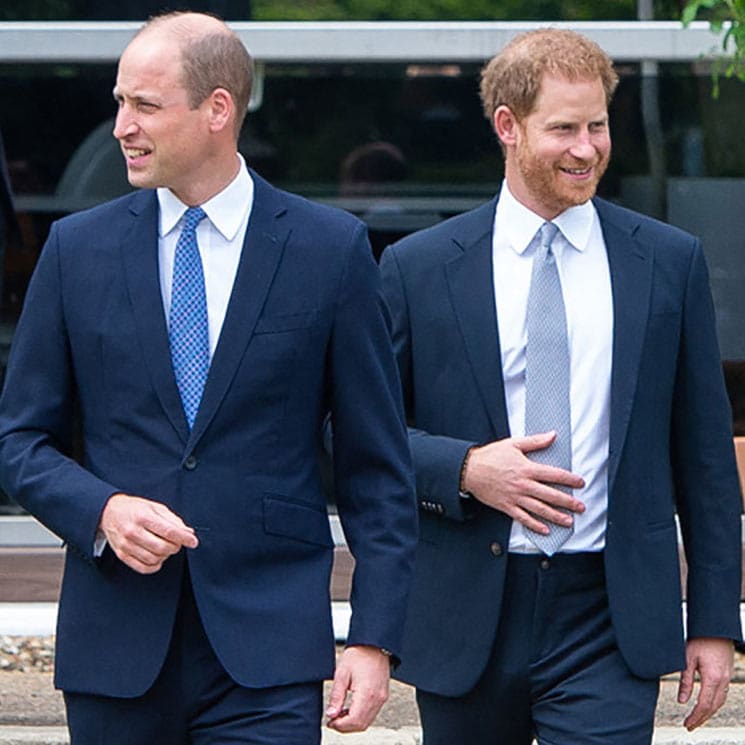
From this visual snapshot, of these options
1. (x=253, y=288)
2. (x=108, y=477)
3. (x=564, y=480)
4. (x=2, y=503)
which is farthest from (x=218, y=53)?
(x=2, y=503)

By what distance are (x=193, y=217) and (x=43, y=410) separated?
0.40 meters

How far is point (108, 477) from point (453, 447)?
76cm

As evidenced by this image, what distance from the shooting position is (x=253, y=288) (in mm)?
3332

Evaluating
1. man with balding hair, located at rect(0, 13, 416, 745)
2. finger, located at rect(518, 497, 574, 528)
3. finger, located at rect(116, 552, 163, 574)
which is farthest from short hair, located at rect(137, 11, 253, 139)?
finger, located at rect(518, 497, 574, 528)

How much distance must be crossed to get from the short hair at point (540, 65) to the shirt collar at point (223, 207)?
69 centimetres

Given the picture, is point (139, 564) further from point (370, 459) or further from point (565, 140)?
point (565, 140)

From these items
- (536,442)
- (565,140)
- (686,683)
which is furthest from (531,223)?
(686,683)

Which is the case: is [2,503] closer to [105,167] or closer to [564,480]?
[105,167]

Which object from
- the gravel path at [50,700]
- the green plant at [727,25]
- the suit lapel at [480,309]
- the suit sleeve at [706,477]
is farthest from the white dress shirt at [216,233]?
the green plant at [727,25]

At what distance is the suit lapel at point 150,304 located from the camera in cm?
326

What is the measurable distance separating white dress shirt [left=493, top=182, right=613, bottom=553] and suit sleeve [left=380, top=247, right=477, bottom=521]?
0.40 feet

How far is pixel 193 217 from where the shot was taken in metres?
3.39

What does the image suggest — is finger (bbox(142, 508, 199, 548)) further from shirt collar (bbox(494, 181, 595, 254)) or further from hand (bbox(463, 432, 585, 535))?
shirt collar (bbox(494, 181, 595, 254))

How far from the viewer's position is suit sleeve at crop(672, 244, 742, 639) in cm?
384
